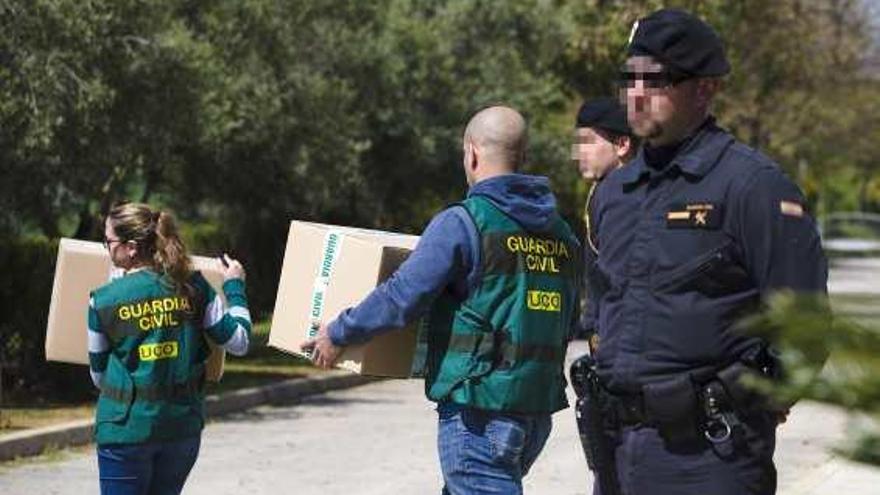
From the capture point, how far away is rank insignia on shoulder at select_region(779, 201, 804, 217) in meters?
3.86

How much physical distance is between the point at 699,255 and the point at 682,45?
1.57ft

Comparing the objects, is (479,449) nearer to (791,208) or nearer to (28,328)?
(791,208)

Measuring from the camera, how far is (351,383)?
19.0m

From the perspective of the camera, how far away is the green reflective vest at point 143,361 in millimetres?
6215

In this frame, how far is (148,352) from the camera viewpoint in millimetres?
6254

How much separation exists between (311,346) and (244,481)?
18.8ft

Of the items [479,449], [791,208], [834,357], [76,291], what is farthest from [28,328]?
[834,357]

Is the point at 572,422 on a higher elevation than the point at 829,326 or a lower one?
lower

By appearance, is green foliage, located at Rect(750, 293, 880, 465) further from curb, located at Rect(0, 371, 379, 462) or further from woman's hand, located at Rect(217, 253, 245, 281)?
curb, located at Rect(0, 371, 379, 462)

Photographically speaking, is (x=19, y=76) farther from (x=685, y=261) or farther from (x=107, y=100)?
(x=685, y=261)

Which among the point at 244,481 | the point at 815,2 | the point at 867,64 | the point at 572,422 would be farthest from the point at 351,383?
the point at 867,64

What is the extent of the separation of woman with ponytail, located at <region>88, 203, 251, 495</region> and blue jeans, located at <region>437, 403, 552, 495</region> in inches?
51.8

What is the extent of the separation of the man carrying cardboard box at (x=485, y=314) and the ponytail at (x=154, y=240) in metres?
1.03

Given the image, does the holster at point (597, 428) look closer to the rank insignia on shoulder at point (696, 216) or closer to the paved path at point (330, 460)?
the rank insignia on shoulder at point (696, 216)
